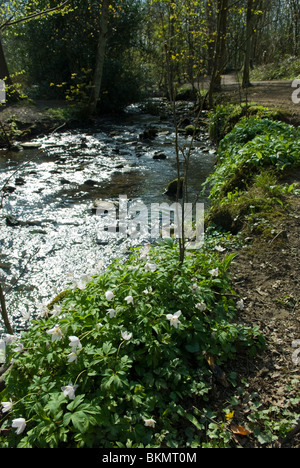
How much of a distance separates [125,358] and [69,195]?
5.51m

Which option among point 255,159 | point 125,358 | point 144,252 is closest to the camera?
point 125,358

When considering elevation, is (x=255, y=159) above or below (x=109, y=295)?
above

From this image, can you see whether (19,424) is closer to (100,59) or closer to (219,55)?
(219,55)

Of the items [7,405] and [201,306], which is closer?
[7,405]

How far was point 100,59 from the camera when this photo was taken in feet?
44.5

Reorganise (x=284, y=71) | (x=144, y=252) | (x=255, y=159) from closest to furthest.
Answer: (x=144, y=252) → (x=255, y=159) → (x=284, y=71)

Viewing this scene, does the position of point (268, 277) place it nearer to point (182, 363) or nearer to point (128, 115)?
point (182, 363)

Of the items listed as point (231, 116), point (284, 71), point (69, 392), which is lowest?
point (69, 392)

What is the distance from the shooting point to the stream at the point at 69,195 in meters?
4.45

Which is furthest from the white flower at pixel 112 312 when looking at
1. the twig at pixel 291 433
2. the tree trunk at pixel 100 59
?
the tree trunk at pixel 100 59

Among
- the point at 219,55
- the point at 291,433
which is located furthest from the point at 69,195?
the point at 291,433

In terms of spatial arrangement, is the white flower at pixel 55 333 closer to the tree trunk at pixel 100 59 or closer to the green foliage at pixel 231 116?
the green foliage at pixel 231 116

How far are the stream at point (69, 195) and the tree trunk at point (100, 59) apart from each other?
6.77 ft

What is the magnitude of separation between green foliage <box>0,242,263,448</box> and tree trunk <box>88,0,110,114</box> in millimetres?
12621
